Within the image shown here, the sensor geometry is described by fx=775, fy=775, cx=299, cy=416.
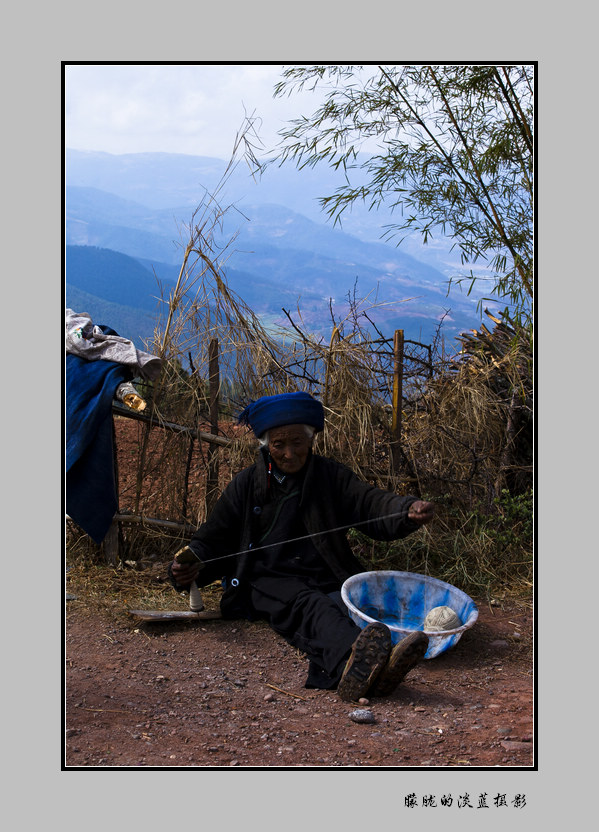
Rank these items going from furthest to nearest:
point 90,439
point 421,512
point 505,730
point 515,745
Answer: point 90,439 → point 421,512 → point 505,730 → point 515,745

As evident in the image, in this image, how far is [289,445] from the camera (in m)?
3.88

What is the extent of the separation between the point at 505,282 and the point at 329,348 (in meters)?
1.52

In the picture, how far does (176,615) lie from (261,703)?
914mm

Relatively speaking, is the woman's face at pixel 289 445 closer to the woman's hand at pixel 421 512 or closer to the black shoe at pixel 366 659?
the woman's hand at pixel 421 512

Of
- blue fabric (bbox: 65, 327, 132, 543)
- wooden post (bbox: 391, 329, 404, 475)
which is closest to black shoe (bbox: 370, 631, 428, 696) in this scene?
wooden post (bbox: 391, 329, 404, 475)

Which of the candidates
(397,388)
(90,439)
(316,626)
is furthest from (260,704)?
(397,388)

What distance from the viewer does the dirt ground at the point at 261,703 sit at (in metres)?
2.92

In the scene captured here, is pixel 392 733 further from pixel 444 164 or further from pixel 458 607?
pixel 444 164

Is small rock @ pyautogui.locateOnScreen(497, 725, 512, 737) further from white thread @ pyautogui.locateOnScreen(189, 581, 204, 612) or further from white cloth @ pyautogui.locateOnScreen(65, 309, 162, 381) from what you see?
white cloth @ pyautogui.locateOnScreen(65, 309, 162, 381)

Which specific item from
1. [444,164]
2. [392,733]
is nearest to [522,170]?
[444,164]

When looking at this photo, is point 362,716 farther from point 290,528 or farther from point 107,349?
point 107,349

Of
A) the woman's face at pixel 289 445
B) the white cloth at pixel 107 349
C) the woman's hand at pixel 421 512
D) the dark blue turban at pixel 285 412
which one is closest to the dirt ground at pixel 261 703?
the woman's hand at pixel 421 512

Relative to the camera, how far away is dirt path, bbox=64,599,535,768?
2916 millimetres

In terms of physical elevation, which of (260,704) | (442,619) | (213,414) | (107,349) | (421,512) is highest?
(107,349)
